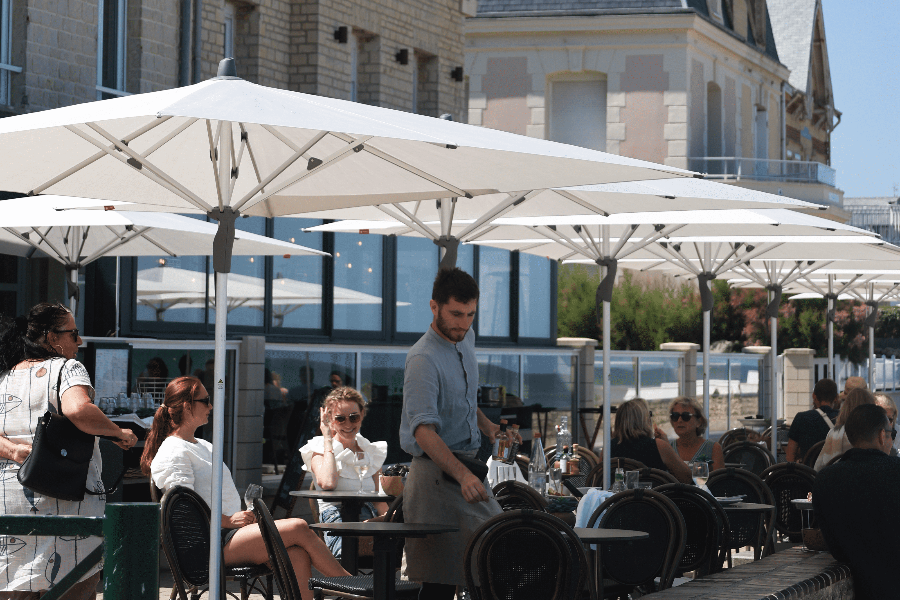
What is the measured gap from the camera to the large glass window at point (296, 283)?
1529cm

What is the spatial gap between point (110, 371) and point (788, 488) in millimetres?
5590

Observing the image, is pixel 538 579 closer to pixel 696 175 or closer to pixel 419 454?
pixel 419 454

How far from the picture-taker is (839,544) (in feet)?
19.5

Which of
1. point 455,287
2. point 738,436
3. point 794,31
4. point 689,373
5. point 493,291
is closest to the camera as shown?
point 455,287

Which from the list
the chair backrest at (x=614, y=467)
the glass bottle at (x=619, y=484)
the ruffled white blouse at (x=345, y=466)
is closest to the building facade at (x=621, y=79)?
the chair backrest at (x=614, y=467)

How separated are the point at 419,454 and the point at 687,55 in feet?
90.6

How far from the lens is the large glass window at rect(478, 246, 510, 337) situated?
1934 centimetres

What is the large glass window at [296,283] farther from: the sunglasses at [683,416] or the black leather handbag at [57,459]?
the black leather handbag at [57,459]

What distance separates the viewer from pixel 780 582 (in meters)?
5.41

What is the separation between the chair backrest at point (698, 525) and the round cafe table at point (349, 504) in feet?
5.87

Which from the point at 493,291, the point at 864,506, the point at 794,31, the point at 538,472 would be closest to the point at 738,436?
the point at 538,472

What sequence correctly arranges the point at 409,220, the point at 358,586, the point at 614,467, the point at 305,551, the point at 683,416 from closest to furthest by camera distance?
1. the point at 358,586
2. the point at 305,551
3. the point at 409,220
4. the point at 614,467
5. the point at 683,416

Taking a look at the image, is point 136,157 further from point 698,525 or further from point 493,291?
point 493,291

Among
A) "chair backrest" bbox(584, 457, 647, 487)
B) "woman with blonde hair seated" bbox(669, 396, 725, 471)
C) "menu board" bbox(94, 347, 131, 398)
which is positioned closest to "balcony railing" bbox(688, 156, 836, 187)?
"woman with blonde hair seated" bbox(669, 396, 725, 471)
